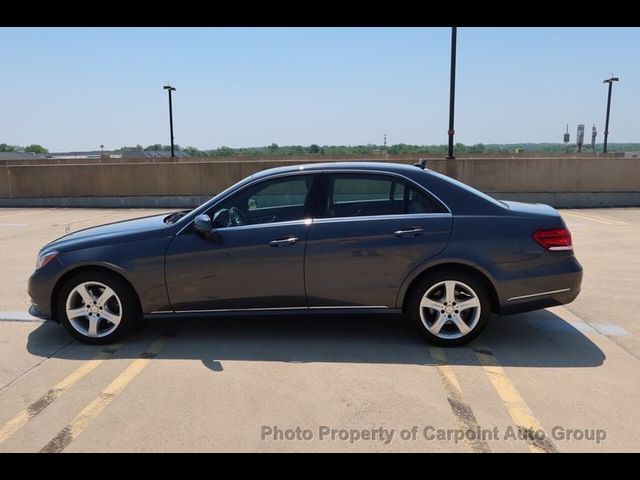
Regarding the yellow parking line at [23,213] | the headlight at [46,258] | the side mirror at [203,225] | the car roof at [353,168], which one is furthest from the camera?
the yellow parking line at [23,213]

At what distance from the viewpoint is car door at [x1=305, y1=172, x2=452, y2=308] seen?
4.20 metres

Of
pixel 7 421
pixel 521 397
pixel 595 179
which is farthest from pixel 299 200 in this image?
pixel 595 179

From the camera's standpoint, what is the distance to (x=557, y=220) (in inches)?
170

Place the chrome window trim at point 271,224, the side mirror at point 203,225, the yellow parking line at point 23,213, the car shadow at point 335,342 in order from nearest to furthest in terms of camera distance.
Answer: the car shadow at point 335,342, the side mirror at point 203,225, the chrome window trim at point 271,224, the yellow parking line at point 23,213

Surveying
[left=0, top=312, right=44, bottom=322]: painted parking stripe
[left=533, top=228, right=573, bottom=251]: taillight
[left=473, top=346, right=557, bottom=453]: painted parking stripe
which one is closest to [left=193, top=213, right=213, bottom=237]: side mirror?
[left=0, top=312, right=44, bottom=322]: painted parking stripe

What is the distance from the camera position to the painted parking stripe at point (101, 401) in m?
2.97

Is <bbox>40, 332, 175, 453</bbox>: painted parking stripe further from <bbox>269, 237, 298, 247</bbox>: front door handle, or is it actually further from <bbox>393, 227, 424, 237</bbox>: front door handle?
<bbox>393, 227, 424, 237</bbox>: front door handle

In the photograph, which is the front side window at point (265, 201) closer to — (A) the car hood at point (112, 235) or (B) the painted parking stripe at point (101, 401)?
(A) the car hood at point (112, 235)

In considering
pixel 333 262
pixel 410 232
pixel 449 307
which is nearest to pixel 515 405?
pixel 449 307

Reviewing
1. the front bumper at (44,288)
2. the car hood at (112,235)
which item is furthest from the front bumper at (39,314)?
the car hood at (112,235)

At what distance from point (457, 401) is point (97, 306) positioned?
311 cm

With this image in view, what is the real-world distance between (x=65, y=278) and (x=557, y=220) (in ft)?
14.2

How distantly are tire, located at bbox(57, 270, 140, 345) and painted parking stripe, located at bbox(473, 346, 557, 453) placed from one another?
301 centimetres
